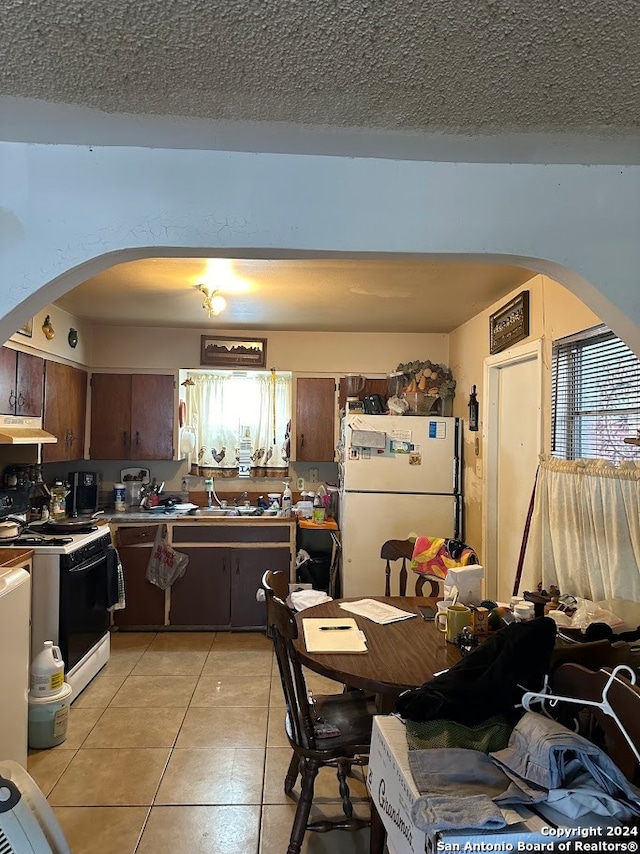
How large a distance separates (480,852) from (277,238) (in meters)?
1.44

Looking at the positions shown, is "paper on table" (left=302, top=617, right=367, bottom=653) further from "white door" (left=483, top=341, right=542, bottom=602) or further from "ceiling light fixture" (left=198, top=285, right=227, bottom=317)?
"ceiling light fixture" (left=198, top=285, right=227, bottom=317)

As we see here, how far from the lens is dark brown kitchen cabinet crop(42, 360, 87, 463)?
404 cm

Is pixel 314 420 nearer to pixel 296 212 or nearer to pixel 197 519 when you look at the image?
pixel 197 519

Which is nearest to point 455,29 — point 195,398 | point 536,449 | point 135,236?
point 135,236

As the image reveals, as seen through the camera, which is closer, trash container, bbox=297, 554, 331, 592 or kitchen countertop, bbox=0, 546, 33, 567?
kitchen countertop, bbox=0, 546, 33, 567

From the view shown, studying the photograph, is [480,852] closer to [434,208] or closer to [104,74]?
[434,208]

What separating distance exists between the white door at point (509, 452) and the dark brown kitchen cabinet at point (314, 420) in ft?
5.02

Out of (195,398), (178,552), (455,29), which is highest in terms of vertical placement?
(455,29)

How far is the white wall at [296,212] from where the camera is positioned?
1555 mm

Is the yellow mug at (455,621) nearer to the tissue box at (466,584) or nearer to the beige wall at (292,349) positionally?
the tissue box at (466,584)

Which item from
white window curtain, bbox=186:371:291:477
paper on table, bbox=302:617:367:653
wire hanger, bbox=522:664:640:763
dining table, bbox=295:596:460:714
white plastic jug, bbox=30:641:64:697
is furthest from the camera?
white window curtain, bbox=186:371:291:477

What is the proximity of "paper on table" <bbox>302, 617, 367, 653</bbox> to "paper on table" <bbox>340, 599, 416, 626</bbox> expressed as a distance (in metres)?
0.11

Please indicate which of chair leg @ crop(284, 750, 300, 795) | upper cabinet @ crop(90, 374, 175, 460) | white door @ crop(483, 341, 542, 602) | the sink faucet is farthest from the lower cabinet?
chair leg @ crop(284, 750, 300, 795)

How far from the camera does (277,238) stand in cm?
159
